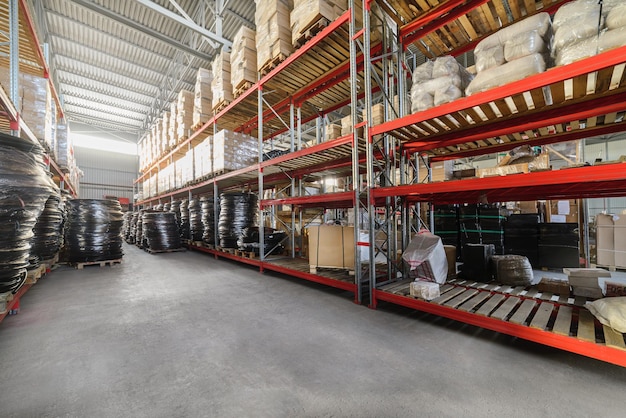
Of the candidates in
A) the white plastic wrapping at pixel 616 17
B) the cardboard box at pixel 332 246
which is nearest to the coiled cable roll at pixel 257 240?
the cardboard box at pixel 332 246

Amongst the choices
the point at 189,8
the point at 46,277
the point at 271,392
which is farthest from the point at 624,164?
the point at 189,8

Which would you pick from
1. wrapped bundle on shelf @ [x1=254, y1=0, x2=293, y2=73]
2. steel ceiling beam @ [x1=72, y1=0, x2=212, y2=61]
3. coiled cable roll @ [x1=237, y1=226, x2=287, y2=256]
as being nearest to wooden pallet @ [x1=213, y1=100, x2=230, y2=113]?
wrapped bundle on shelf @ [x1=254, y1=0, x2=293, y2=73]

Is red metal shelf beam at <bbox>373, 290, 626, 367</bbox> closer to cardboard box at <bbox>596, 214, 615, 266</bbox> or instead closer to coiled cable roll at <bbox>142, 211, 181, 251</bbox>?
cardboard box at <bbox>596, 214, 615, 266</bbox>

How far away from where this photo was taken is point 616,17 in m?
2.10

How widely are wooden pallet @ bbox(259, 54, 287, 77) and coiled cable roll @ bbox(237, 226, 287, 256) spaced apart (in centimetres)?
368

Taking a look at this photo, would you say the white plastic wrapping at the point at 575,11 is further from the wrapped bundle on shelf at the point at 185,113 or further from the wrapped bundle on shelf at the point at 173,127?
the wrapped bundle on shelf at the point at 173,127

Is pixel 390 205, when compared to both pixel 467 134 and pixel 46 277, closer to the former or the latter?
pixel 467 134

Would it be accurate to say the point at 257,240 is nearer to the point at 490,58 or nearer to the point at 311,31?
the point at 311,31

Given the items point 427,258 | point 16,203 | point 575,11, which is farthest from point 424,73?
point 16,203

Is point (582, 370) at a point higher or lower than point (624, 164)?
lower

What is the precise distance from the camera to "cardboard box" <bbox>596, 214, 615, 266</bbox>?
18.3ft

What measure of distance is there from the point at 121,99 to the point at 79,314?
1697cm

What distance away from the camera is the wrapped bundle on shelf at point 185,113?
31.9ft

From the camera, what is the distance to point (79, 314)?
11.2ft
